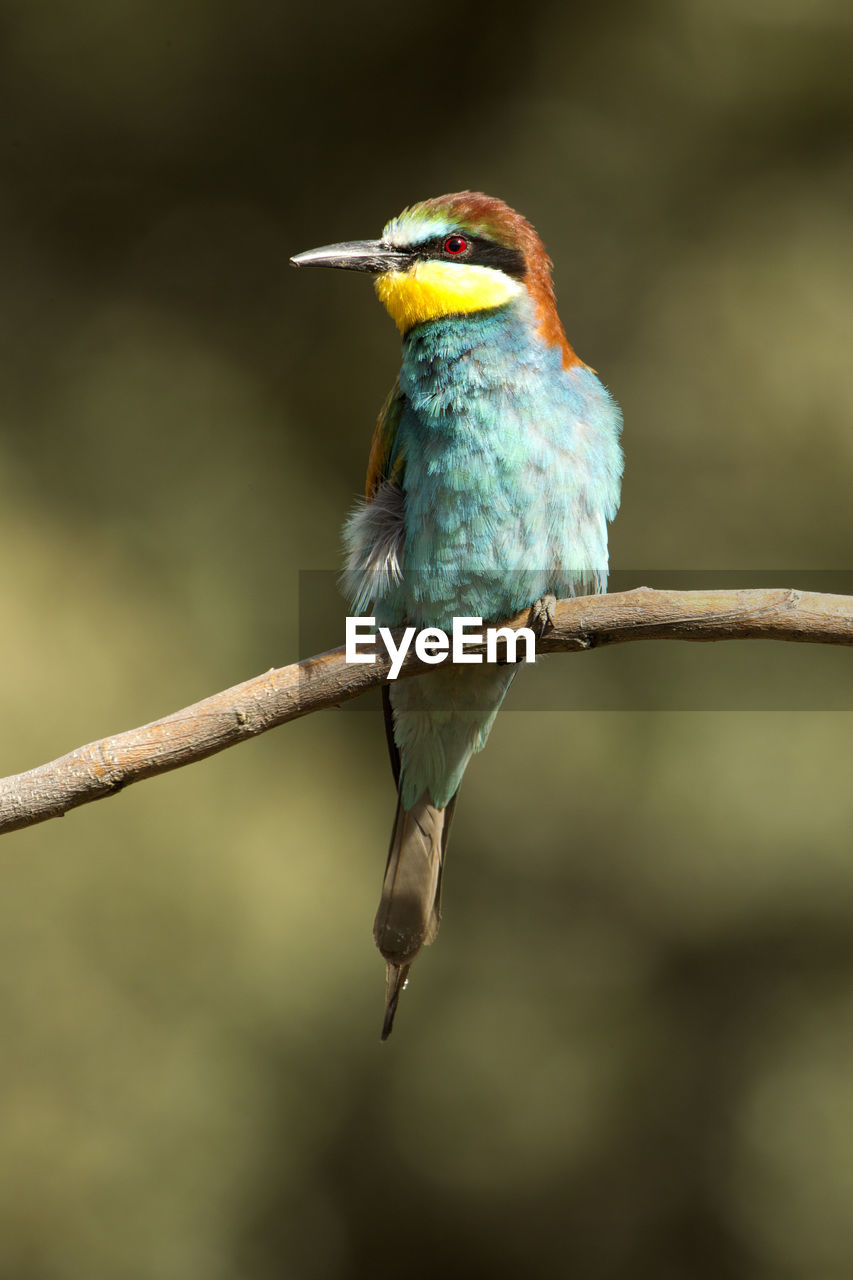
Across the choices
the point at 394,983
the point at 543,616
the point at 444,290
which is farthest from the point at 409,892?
the point at 444,290

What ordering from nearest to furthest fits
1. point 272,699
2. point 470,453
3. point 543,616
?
point 272,699 < point 543,616 < point 470,453

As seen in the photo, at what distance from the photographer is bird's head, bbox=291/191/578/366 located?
1.29m

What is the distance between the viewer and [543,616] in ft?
3.77

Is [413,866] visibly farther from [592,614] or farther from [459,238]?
[459,238]

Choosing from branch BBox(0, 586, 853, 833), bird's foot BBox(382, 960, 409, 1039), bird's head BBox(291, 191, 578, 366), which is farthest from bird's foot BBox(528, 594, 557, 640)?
bird's foot BBox(382, 960, 409, 1039)

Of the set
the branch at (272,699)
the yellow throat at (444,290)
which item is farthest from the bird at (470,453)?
the branch at (272,699)

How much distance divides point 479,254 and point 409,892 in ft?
2.44

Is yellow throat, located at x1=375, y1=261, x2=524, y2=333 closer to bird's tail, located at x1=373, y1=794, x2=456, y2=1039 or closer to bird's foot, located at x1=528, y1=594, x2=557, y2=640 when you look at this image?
bird's foot, located at x1=528, y1=594, x2=557, y2=640

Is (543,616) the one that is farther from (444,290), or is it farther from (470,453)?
(444,290)

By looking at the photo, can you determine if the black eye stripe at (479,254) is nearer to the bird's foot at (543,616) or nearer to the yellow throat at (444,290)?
the yellow throat at (444,290)

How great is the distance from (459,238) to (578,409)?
0.77 feet

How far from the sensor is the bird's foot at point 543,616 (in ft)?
3.67

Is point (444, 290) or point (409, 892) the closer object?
point (444, 290)

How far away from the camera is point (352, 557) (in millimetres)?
1385
